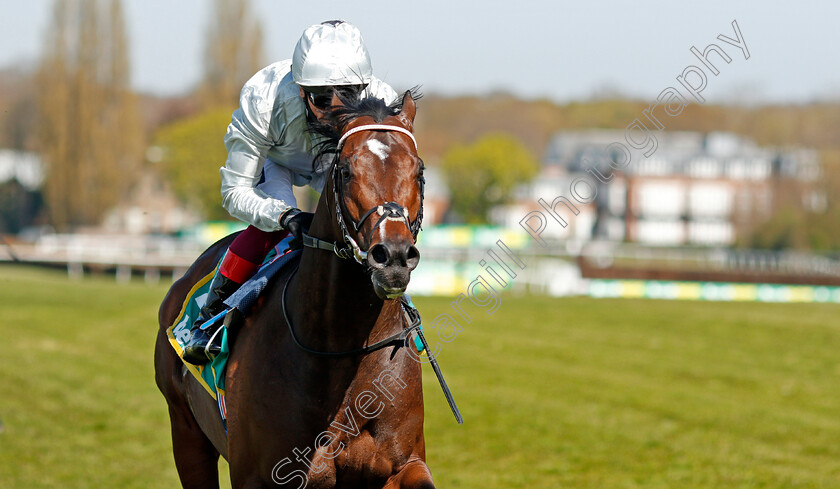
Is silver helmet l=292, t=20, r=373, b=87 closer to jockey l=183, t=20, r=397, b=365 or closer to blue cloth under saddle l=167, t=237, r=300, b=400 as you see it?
jockey l=183, t=20, r=397, b=365

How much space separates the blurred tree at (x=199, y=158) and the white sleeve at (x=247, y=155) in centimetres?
4707

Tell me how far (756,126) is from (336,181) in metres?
86.3

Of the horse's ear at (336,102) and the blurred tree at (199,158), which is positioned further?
the blurred tree at (199,158)

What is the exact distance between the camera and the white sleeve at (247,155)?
13.7 ft

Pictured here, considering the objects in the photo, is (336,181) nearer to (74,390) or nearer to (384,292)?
(384,292)

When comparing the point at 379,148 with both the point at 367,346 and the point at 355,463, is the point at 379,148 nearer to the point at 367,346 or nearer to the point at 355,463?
the point at 367,346

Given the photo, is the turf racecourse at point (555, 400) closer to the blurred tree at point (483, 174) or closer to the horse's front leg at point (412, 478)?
the horse's front leg at point (412, 478)

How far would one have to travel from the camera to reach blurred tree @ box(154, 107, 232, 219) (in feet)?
174

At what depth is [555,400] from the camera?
11500 millimetres

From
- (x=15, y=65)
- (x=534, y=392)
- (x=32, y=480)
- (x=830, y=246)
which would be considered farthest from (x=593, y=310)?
(x=15, y=65)

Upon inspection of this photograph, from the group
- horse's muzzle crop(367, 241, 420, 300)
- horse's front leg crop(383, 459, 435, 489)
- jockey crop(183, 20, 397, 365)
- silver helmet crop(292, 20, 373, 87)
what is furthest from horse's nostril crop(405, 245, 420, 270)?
silver helmet crop(292, 20, 373, 87)

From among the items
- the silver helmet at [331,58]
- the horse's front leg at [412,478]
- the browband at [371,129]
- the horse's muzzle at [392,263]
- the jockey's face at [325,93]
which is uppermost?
the silver helmet at [331,58]

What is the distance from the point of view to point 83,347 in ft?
49.7

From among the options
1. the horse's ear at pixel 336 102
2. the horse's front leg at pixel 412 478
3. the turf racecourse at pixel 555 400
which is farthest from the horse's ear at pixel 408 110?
the turf racecourse at pixel 555 400
